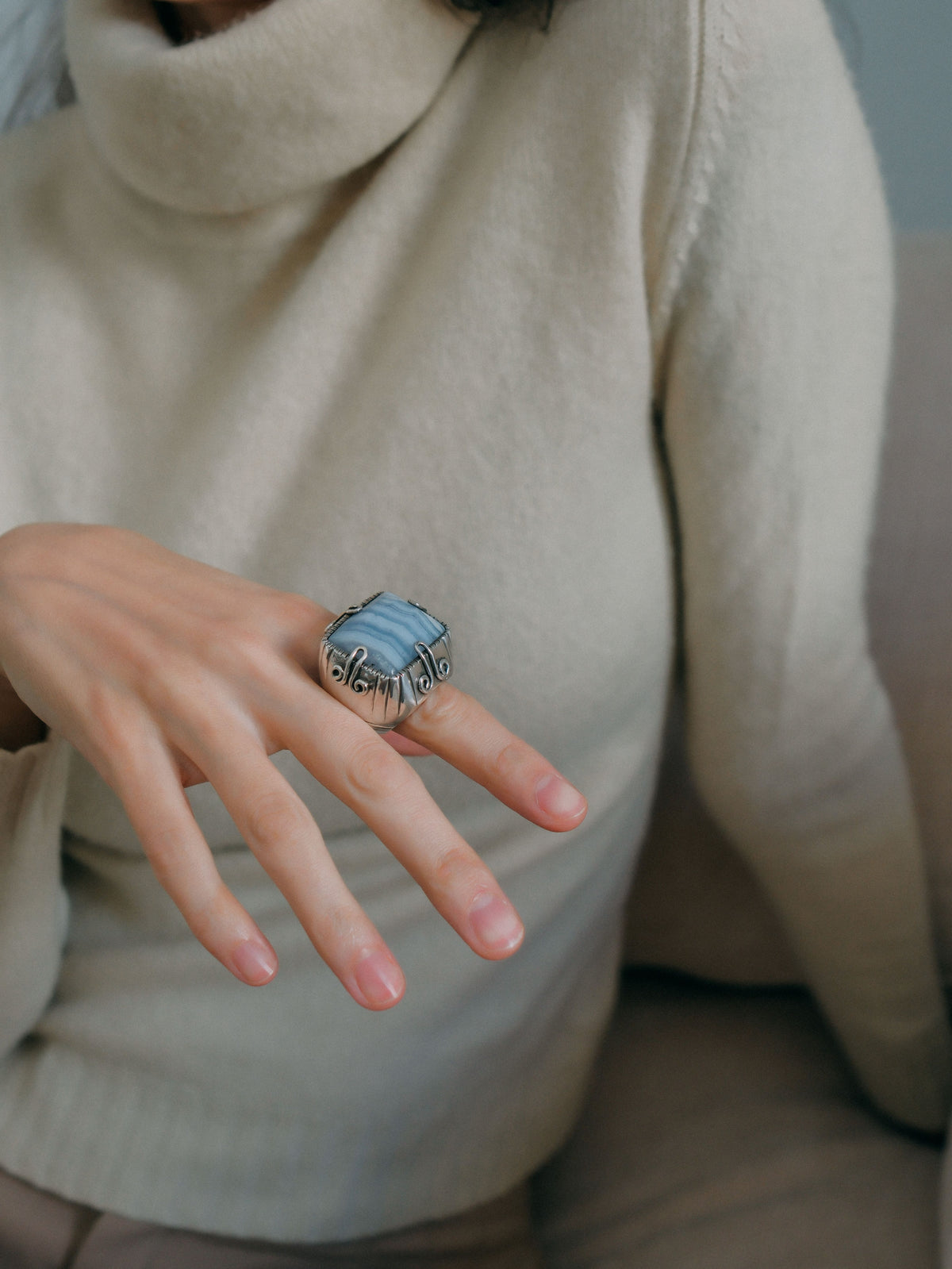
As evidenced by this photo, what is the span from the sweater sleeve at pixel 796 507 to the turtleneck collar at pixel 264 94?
0.53ft

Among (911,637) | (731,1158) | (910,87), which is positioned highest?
(910,87)

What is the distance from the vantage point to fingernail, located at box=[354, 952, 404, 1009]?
31 centimetres

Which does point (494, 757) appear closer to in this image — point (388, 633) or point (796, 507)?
point (388, 633)

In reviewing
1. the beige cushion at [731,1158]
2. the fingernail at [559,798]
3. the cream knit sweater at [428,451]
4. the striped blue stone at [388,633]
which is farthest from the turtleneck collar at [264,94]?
the beige cushion at [731,1158]

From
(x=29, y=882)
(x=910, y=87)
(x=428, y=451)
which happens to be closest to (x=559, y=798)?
(x=428, y=451)

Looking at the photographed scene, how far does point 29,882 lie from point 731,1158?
536mm

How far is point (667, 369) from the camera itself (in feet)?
1.84

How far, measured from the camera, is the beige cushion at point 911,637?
734 mm

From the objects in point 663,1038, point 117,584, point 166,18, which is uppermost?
point 166,18

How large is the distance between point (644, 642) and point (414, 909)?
221 mm

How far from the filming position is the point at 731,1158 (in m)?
0.71

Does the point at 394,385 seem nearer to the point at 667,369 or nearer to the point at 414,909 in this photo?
the point at 667,369

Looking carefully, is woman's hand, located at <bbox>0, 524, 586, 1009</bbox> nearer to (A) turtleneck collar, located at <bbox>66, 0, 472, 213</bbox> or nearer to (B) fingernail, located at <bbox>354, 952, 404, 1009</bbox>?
(B) fingernail, located at <bbox>354, 952, 404, 1009</bbox>

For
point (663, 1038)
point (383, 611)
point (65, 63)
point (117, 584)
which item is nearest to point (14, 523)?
point (117, 584)
